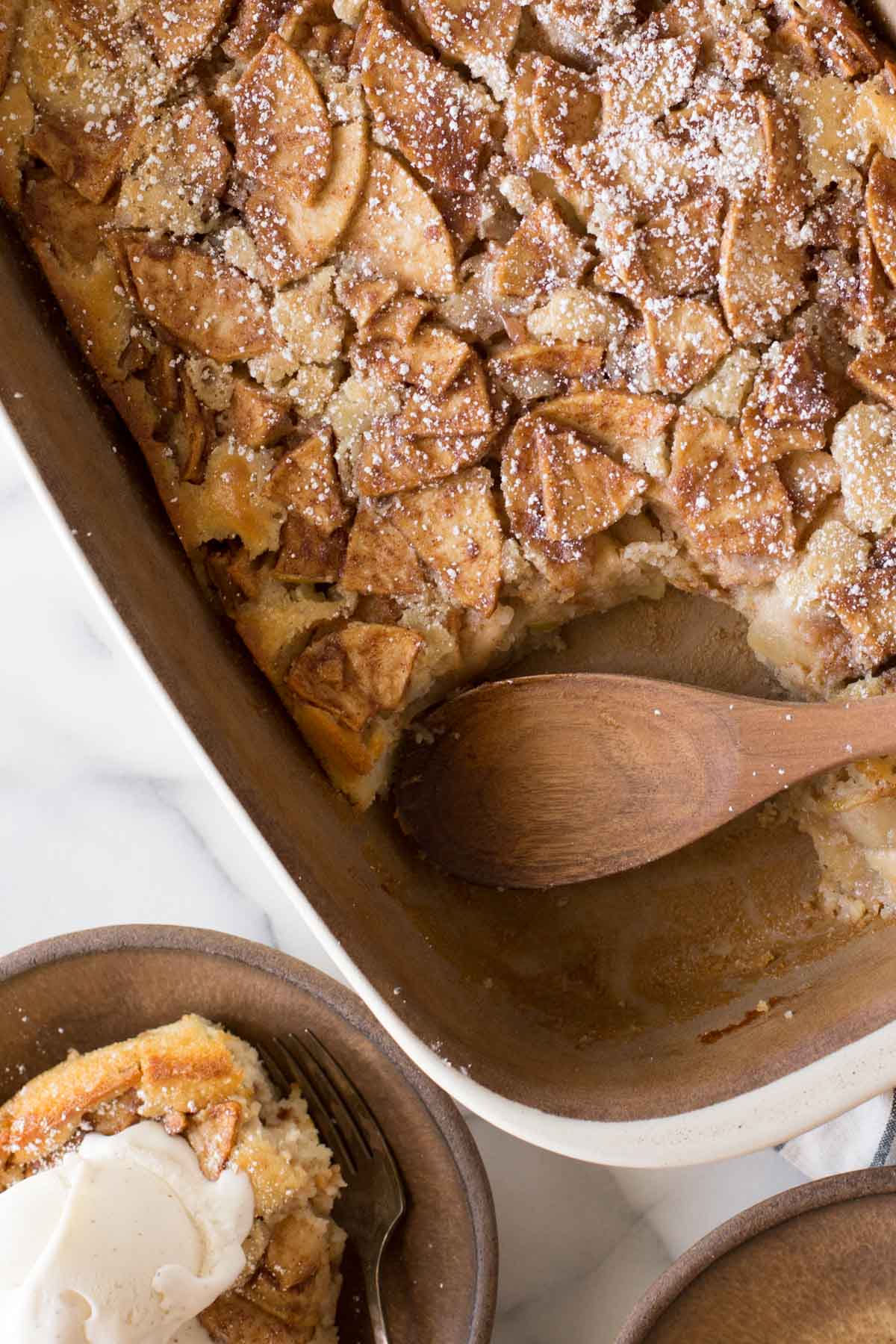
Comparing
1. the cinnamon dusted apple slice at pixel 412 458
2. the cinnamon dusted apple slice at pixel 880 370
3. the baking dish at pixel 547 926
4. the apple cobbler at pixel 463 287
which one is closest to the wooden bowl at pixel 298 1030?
the baking dish at pixel 547 926

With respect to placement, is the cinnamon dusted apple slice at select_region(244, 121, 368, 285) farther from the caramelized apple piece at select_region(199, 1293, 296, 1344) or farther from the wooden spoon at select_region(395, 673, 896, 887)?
the caramelized apple piece at select_region(199, 1293, 296, 1344)

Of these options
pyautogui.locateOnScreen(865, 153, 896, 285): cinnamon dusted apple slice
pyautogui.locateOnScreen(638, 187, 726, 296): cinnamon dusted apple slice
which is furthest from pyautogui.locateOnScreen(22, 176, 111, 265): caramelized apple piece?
pyautogui.locateOnScreen(865, 153, 896, 285): cinnamon dusted apple slice

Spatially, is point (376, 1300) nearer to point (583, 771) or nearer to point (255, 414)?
point (583, 771)

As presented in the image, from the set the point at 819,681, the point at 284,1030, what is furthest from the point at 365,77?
the point at 284,1030

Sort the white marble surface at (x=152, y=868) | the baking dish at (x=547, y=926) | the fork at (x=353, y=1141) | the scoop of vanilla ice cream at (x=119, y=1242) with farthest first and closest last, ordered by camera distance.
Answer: the white marble surface at (x=152, y=868) → the fork at (x=353, y=1141) → the scoop of vanilla ice cream at (x=119, y=1242) → the baking dish at (x=547, y=926)

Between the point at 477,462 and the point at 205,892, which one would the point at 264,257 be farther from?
the point at 205,892

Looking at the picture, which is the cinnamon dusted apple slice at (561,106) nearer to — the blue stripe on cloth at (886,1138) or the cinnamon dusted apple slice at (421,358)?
the cinnamon dusted apple slice at (421,358)

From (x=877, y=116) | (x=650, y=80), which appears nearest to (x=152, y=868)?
(x=650, y=80)
